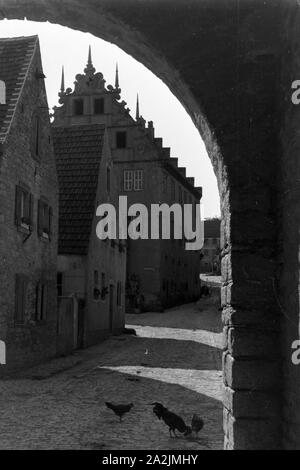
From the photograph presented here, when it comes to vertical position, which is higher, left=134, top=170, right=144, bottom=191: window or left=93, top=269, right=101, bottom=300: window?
left=134, top=170, right=144, bottom=191: window

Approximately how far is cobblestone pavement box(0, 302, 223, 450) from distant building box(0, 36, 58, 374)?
1.02 m

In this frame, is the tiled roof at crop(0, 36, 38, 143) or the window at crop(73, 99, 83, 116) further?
the window at crop(73, 99, 83, 116)

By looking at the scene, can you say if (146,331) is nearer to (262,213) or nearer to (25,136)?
(25,136)

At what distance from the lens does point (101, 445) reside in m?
7.24

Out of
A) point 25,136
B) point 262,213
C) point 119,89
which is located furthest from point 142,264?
point 262,213

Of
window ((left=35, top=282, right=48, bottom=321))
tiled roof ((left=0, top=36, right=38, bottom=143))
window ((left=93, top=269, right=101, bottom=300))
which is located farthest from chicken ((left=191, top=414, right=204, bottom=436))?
window ((left=93, top=269, right=101, bottom=300))

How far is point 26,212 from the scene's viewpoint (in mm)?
15180

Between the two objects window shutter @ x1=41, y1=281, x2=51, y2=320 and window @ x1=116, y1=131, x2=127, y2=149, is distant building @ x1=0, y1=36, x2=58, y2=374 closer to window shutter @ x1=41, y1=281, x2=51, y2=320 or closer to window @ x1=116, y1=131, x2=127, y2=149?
window shutter @ x1=41, y1=281, x2=51, y2=320

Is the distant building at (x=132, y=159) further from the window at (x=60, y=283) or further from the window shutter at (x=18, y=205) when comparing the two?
the window shutter at (x=18, y=205)

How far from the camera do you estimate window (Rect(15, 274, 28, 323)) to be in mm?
14484

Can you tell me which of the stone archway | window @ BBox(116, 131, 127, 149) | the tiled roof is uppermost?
window @ BBox(116, 131, 127, 149)

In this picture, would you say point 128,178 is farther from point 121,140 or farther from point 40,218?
point 40,218

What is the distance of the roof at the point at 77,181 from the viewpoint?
67.2 ft

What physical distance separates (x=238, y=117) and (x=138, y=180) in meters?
32.5
